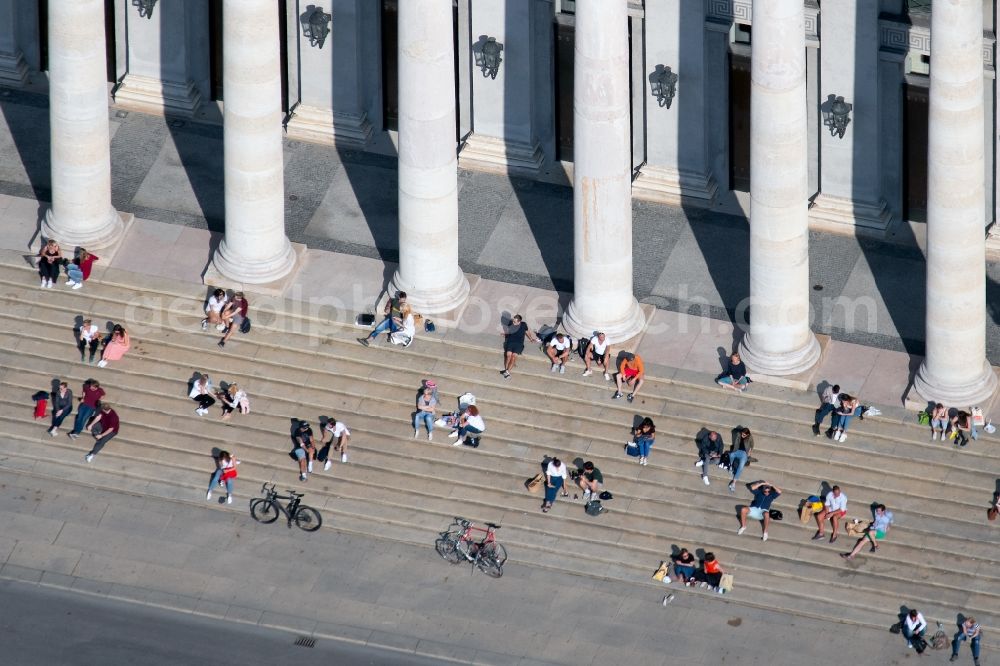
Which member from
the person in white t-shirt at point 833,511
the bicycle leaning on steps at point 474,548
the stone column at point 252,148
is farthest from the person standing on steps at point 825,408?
the stone column at point 252,148

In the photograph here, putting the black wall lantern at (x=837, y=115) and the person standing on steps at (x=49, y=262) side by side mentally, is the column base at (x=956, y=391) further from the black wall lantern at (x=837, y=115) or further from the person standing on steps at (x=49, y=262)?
the person standing on steps at (x=49, y=262)

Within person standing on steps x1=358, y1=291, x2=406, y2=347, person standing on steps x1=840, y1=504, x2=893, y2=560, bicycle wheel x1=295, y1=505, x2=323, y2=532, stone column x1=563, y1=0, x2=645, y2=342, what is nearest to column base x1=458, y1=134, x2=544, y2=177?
stone column x1=563, y1=0, x2=645, y2=342

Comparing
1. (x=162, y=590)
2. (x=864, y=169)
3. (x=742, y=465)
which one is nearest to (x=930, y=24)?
(x=864, y=169)

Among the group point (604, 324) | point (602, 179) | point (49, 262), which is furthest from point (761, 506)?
point (49, 262)

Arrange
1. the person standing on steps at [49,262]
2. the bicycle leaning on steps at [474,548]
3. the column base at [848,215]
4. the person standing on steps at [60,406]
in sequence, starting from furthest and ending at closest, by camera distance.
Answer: the column base at [848,215] → the person standing on steps at [49,262] → the person standing on steps at [60,406] → the bicycle leaning on steps at [474,548]

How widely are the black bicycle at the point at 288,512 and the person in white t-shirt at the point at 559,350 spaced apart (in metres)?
9.67

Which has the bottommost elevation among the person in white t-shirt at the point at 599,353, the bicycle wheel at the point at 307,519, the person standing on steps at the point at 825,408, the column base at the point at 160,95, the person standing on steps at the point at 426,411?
the bicycle wheel at the point at 307,519

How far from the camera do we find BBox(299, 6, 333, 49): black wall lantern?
117 m

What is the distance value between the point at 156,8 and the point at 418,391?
64.5 feet

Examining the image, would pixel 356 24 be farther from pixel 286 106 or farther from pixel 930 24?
pixel 930 24

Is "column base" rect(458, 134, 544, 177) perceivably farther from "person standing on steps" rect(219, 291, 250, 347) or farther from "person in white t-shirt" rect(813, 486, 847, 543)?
"person in white t-shirt" rect(813, 486, 847, 543)

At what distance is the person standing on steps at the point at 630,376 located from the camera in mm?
109062

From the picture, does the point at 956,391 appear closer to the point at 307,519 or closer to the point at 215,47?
the point at 307,519

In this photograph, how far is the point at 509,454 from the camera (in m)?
109
